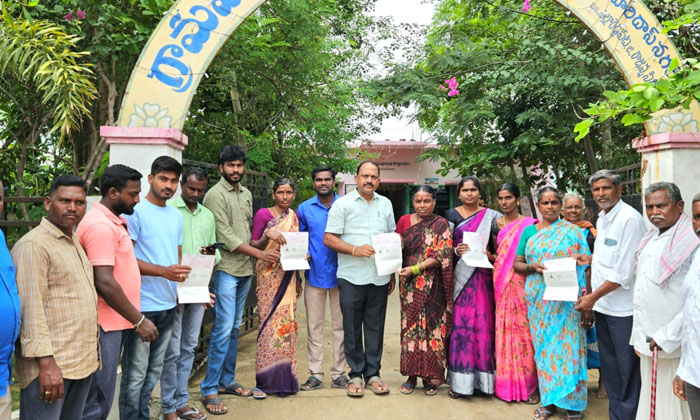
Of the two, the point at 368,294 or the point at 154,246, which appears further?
the point at 368,294

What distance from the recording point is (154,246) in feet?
11.1

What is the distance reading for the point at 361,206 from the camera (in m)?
4.61

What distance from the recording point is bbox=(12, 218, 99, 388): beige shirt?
2.31 meters

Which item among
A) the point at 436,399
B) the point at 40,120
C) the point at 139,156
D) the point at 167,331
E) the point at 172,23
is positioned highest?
the point at 172,23

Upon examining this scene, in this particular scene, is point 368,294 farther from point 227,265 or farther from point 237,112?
point 237,112

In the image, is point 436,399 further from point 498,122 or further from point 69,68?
point 498,122

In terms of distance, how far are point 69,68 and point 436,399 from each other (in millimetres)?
4261

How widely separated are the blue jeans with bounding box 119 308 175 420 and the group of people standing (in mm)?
10

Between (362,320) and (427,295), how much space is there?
0.64 metres

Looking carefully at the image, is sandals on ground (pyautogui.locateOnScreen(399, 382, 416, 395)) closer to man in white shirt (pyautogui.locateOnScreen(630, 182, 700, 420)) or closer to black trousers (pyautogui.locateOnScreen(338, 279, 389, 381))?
black trousers (pyautogui.locateOnScreen(338, 279, 389, 381))

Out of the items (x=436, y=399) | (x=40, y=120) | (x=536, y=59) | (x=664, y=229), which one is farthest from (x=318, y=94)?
(x=664, y=229)

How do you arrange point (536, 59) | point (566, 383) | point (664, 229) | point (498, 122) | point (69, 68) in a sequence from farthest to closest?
point (498, 122), point (536, 59), point (69, 68), point (566, 383), point (664, 229)

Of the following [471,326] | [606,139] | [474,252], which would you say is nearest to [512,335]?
[471,326]

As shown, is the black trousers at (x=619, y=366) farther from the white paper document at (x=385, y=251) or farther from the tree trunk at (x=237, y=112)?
the tree trunk at (x=237, y=112)
